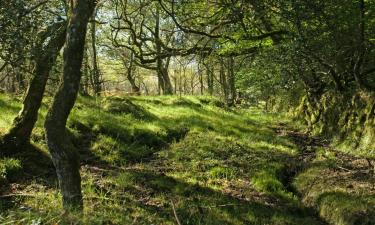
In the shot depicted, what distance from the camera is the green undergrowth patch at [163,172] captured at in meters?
8.97

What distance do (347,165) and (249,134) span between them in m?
5.83

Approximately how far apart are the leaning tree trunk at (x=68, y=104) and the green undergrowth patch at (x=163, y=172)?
46cm

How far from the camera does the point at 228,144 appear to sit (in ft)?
51.5

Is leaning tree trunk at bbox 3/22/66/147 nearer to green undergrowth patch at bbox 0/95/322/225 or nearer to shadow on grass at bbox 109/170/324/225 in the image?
green undergrowth patch at bbox 0/95/322/225

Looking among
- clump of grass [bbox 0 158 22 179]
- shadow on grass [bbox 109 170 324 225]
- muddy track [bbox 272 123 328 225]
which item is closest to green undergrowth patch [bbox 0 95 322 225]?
shadow on grass [bbox 109 170 324 225]

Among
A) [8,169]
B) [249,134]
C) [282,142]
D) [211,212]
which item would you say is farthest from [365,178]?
[8,169]

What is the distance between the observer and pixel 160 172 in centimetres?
1229

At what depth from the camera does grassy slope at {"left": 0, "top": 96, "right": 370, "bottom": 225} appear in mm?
9047

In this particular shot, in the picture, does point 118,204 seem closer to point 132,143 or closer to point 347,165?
point 132,143

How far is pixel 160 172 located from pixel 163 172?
84mm

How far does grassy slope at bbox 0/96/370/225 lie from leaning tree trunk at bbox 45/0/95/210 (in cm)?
51

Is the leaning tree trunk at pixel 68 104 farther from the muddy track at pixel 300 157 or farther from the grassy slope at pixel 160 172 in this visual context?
the muddy track at pixel 300 157

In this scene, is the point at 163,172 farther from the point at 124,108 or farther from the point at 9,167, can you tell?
the point at 124,108

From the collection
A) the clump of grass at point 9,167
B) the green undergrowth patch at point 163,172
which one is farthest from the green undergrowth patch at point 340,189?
the clump of grass at point 9,167
